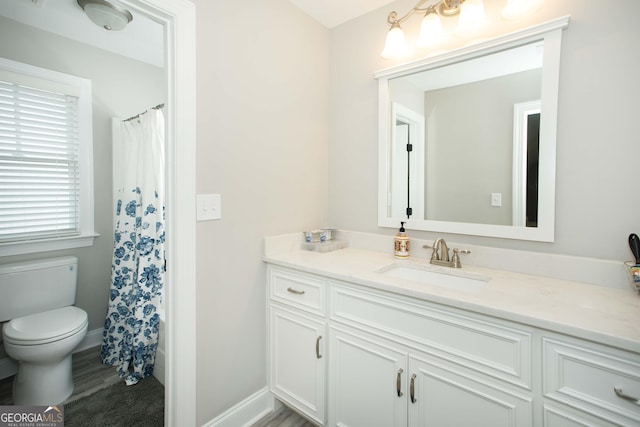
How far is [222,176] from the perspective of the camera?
1.50 meters

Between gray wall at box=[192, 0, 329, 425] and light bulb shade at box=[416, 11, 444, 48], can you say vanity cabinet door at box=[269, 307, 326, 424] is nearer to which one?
gray wall at box=[192, 0, 329, 425]

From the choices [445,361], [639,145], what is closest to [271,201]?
[445,361]

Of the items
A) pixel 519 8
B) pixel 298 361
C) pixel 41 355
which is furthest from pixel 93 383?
pixel 519 8

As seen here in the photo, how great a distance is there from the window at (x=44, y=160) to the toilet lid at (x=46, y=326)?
1.63ft

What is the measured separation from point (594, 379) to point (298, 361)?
→ 117cm

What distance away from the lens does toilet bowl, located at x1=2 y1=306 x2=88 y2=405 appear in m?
1.69

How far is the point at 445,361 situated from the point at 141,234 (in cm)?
195

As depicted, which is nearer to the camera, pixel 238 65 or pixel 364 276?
pixel 364 276

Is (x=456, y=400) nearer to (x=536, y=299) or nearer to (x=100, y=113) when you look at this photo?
(x=536, y=299)

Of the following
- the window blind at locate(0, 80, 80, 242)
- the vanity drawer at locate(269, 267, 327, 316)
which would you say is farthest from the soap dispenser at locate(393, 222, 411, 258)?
the window blind at locate(0, 80, 80, 242)

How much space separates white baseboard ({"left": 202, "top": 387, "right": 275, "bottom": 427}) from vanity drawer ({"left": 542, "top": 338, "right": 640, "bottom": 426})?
1378 millimetres

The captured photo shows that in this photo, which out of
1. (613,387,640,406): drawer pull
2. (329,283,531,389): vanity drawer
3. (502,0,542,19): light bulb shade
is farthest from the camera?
(502,0,542,19): light bulb shade

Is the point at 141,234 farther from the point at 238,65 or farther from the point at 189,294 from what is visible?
the point at 238,65

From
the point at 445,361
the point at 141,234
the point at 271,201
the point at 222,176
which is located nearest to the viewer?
the point at 445,361
